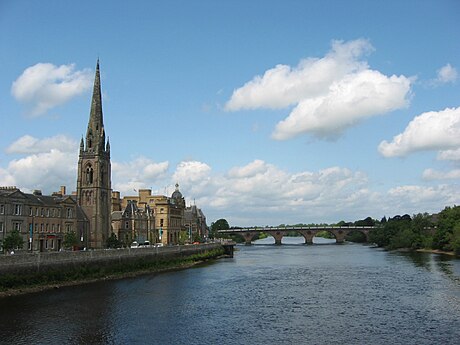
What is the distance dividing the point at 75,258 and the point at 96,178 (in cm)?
4893

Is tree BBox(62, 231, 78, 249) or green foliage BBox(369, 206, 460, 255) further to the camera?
green foliage BBox(369, 206, 460, 255)

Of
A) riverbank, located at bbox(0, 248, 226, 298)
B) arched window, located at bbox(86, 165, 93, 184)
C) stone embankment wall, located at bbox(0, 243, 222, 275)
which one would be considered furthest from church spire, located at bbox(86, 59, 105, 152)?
riverbank, located at bbox(0, 248, 226, 298)

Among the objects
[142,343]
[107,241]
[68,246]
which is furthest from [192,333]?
[107,241]

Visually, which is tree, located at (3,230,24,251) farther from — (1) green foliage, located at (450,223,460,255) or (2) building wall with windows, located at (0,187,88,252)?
(1) green foliage, located at (450,223,460,255)

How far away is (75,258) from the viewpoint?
67.2m

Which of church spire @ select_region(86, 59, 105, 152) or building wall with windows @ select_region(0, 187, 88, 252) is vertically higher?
church spire @ select_region(86, 59, 105, 152)

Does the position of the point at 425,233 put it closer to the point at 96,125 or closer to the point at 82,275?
the point at 96,125

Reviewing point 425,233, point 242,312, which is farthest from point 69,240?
point 425,233

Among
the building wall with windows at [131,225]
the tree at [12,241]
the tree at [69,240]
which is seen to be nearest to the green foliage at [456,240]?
the building wall with windows at [131,225]

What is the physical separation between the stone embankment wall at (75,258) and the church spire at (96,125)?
31.7 meters

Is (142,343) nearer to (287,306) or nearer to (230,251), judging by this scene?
(287,306)

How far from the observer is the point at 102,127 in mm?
117188

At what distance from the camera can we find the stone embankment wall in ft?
183

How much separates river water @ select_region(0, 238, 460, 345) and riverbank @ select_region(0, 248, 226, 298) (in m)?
2.41
